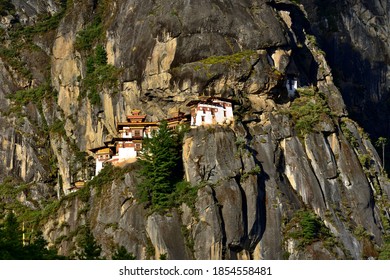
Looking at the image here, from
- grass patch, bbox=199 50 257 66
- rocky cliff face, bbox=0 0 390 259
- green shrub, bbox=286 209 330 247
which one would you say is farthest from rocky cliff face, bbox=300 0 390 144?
green shrub, bbox=286 209 330 247

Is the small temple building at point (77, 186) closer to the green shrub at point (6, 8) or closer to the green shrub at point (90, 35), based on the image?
the green shrub at point (90, 35)

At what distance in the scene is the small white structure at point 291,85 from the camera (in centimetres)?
8719

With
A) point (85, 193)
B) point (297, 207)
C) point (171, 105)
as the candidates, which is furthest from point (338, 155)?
point (85, 193)

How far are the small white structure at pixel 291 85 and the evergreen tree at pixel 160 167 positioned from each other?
14583 millimetres

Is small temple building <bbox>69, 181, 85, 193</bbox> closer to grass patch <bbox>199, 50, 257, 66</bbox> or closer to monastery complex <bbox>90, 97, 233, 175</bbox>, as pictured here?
monastery complex <bbox>90, 97, 233, 175</bbox>

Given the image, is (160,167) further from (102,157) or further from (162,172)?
(102,157)

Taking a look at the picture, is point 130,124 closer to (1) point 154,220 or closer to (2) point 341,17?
(1) point 154,220

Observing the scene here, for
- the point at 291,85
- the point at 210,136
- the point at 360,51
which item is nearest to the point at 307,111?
the point at 291,85

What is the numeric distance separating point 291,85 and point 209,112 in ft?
42.8

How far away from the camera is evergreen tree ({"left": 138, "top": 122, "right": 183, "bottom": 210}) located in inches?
2923

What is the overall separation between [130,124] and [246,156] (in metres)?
11.0

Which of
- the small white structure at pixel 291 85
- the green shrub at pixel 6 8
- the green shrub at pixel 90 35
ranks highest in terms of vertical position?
the green shrub at pixel 6 8

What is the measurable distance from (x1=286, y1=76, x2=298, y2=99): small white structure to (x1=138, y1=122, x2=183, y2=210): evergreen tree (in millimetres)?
14583

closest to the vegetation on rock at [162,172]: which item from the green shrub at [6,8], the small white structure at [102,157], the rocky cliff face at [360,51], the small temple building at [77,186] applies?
the small white structure at [102,157]
